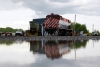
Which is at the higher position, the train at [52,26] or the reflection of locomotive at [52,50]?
the train at [52,26]

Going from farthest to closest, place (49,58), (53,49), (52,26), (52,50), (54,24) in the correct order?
(52,26)
(54,24)
(53,49)
(52,50)
(49,58)

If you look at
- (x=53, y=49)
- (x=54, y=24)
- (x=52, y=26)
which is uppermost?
(x=54, y=24)

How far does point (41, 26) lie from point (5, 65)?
36.2m

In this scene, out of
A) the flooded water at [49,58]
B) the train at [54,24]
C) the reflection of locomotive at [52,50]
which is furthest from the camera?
the train at [54,24]

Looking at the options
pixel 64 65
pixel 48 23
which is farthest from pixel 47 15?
pixel 64 65

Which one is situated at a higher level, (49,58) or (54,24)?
(54,24)

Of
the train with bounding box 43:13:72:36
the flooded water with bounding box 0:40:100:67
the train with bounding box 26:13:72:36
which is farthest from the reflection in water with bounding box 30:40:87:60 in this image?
the train with bounding box 26:13:72:36

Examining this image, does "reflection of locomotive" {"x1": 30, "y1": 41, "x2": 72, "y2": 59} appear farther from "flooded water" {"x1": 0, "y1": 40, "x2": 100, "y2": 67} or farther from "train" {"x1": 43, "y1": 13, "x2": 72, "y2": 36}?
"train" {"x1": 43, "y1": 13, "x2": 72, "y2": 36}

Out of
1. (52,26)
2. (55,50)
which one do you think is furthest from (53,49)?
(52,26)

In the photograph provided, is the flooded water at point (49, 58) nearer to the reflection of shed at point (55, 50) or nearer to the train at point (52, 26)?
the reflection of shed at point (55, 50)

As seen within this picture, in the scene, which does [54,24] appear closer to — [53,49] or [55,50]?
[53,49]

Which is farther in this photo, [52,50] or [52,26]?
[52,26]

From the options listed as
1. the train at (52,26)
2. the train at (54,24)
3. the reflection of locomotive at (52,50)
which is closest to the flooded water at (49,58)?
the reflection of locomotive at (52,50)

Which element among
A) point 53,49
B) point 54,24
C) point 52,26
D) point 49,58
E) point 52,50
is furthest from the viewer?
point 52,26
